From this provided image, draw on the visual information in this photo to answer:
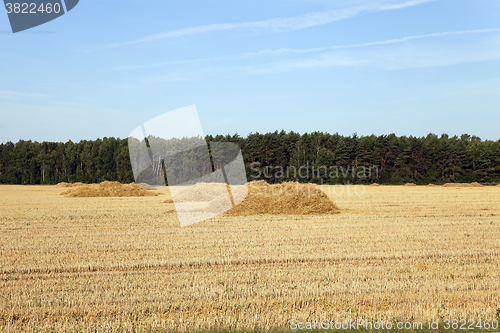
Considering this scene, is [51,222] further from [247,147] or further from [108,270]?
[247,147]

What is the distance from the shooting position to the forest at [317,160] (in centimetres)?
6669

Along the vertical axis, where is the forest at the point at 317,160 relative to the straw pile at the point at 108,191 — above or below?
above

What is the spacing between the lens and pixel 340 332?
222 inches

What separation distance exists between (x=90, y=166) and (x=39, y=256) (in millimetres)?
73433

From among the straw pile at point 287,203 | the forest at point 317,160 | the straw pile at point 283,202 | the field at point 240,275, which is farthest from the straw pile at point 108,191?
the forest at point 317,160

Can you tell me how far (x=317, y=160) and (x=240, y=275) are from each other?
61727 mm

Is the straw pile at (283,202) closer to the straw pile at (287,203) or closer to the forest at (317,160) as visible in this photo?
the straw pile at (287,203)

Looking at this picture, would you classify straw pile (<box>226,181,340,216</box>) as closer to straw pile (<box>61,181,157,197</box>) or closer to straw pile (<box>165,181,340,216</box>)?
straw pile (<box>165,181,340,216</box>)

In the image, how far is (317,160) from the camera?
227 feet

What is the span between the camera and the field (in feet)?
20.6

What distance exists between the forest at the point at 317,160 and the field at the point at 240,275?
49.3 metres

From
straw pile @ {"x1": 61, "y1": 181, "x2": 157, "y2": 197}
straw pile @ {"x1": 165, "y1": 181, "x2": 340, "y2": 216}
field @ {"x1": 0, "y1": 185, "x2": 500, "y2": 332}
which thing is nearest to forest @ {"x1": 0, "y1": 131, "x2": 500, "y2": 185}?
straw pile @ {"x1": 61, "y1": 181, "x2": 157, "y2": 197}

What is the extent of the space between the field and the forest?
162 ft

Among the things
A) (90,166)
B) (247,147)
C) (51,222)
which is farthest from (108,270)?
(90,166)
